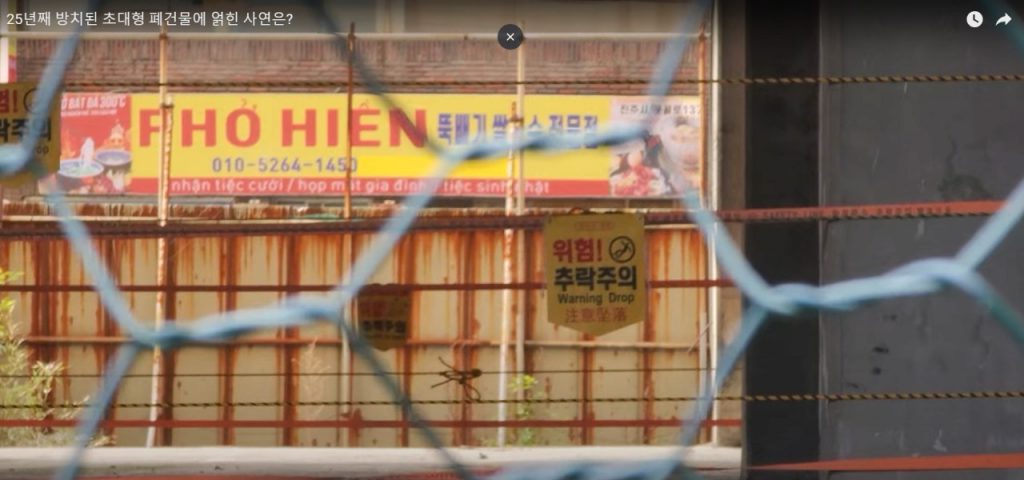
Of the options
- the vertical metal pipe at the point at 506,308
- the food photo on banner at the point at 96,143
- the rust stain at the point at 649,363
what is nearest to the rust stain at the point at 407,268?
the vertical metal pipe at the point at 506,308

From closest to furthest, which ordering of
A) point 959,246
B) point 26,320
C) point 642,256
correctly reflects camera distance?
1. point 642,256
2. point 959,246
3. point 26,320

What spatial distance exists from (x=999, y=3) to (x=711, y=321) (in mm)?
5439

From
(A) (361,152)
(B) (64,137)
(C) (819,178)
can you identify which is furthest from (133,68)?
(C) (819,178)

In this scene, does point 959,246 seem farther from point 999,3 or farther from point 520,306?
point 520,306

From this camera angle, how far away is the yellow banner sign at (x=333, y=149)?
947 centimetres

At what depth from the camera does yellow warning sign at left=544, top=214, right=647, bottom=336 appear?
3105 mm

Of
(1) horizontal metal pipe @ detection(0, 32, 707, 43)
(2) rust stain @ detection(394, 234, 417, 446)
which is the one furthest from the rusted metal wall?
(1) horizontal metal pipe @ detection(0, 32, 707, 43)

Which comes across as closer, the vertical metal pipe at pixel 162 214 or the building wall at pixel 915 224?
the building wall at pixel 915 224

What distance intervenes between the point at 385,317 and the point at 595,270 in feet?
4.41

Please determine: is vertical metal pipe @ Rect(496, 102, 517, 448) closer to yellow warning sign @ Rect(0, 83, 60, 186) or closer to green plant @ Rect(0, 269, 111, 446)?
green plant @ Rect(0, 269, 111, 446)

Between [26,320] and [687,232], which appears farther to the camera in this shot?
[26,320]

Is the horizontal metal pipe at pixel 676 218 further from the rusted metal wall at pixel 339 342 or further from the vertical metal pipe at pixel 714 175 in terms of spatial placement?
the rusted metal wall at pixel 339 342

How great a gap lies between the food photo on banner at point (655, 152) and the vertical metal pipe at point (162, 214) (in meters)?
2.67

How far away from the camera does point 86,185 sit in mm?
9664
